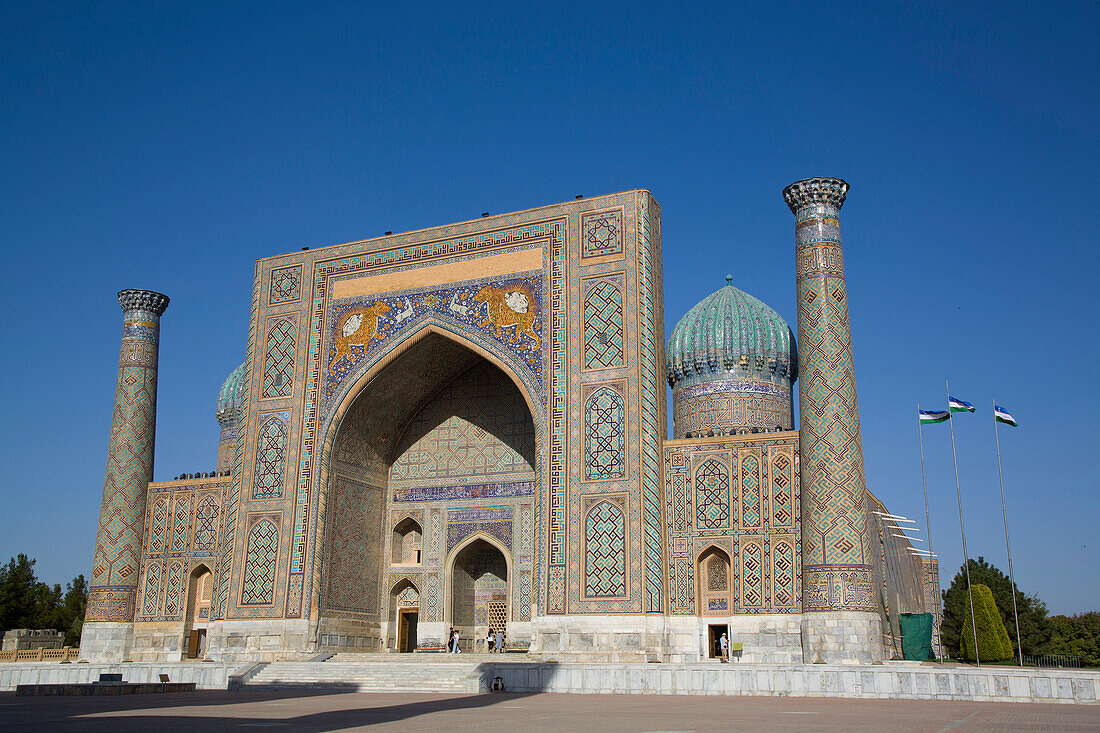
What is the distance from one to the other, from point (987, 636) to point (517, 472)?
750 cm

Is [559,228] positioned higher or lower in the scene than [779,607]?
higher

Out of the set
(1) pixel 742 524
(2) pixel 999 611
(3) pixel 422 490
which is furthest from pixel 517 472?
(2) pixel 999 611

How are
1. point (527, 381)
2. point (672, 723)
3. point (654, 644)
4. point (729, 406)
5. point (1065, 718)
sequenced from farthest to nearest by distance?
point (729, 406), point (527, 381), point (654, 644), point (1065, 718), point (672, 723)

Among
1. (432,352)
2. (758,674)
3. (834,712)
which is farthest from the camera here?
(432,352)

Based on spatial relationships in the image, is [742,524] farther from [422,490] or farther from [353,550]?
[353,550]

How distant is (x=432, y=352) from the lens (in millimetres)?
12492

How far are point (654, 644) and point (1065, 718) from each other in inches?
198

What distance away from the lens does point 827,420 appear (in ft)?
32.5

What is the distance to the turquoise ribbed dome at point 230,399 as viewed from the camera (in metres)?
16.8

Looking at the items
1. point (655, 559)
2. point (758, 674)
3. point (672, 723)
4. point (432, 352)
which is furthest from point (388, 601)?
point (672, 723)

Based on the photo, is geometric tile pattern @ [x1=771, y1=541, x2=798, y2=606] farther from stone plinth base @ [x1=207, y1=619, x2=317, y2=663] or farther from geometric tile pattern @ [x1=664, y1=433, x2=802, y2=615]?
stone plinth base @ [x1=207, y1=619, x2=317, y2=663]

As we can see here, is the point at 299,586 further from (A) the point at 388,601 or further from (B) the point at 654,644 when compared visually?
(B) the point at 654,644

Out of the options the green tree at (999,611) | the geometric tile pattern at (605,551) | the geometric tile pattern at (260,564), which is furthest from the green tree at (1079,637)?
the geometric tile pattern at (260,564)

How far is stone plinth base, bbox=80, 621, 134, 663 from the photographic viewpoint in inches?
506
